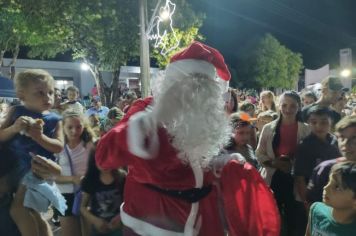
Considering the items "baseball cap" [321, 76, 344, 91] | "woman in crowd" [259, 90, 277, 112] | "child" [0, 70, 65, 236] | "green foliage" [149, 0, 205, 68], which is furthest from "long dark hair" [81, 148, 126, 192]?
"green foliage" [149, 0, 205, 68]

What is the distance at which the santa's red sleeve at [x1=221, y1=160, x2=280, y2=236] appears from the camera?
7.36 feet

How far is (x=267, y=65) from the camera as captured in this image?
39438 millimetres

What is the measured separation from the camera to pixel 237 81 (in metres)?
39.8

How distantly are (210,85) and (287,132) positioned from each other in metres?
2.19

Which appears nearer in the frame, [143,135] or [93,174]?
[143,135]

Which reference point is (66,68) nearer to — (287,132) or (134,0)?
(134,0)

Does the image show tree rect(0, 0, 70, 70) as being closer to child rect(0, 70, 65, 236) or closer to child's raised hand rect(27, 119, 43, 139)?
child rect(0, 70, 65, 236)

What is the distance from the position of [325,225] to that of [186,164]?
1.06 metres

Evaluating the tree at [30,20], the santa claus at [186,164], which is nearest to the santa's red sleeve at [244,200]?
the santa claus at [186,164]

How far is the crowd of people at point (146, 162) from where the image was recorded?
7.08 ft

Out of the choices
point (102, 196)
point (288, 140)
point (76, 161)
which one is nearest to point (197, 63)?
point (102, 196)

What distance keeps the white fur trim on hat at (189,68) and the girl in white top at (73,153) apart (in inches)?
72.8

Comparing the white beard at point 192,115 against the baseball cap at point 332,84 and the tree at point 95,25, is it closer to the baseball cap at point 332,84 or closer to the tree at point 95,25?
the baseball cap at point 332,84

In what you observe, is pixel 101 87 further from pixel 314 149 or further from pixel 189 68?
pixel 189 68
